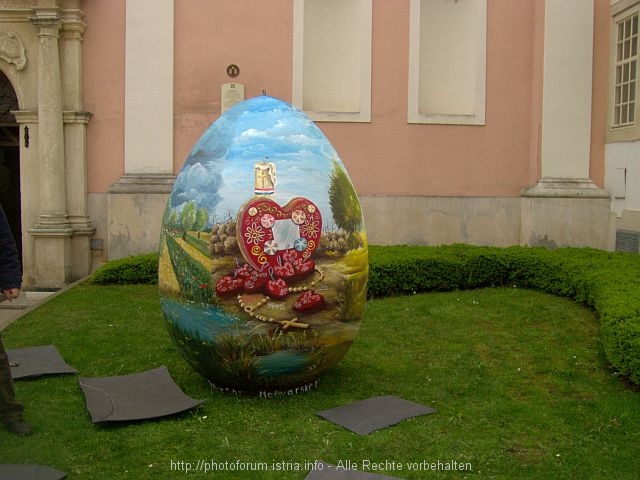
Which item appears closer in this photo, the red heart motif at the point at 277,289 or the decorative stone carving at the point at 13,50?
the red heart motif at the point at 277,289

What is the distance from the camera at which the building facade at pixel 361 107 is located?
14094 mm

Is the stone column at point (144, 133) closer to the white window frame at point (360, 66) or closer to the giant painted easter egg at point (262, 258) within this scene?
the white window frame at point (360, 66)

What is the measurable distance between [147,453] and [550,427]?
295cm

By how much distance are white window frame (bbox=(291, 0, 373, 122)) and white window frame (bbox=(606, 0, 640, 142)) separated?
448 centimetres

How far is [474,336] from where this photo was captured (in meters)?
8.92

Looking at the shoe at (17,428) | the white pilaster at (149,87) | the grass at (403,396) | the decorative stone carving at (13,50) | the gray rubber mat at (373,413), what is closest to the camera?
the grass at (403,396)

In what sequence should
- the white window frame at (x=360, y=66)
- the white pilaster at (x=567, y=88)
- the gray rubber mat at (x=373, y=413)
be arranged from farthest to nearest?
the white pilaster at (x=567, y=88), the white window frame at (x=360, y=66), the gray rubber mat at (x=373, y=413)

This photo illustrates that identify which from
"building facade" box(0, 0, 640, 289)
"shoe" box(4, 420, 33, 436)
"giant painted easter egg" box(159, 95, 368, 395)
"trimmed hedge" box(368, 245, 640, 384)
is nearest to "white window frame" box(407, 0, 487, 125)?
"building facade" box(0, 0, 640, 289)

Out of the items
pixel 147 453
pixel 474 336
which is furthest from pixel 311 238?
pixel 474 336

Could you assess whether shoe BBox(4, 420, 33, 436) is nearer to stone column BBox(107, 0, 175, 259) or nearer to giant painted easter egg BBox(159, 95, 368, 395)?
giant painted easter egg BBox(159, 95, 368, 395)

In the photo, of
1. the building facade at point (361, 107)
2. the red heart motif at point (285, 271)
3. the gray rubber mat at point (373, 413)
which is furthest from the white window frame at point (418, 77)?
the red heart motif at point (285, 271)

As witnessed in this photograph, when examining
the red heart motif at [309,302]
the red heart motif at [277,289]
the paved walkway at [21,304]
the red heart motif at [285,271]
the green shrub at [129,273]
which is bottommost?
the paved walkway at [21,304]

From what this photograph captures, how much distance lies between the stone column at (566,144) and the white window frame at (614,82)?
383 mm

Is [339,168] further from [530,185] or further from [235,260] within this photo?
[530,185]
